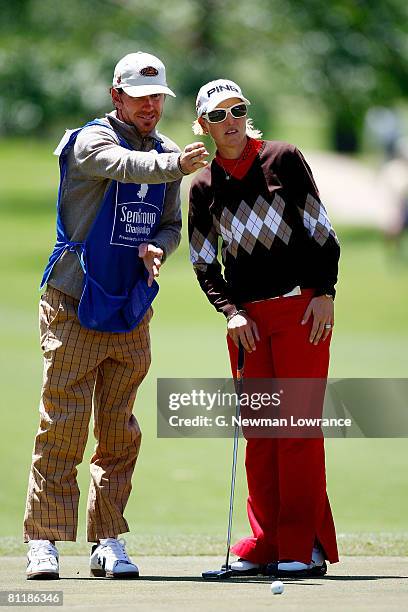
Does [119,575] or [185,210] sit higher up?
[185,210]

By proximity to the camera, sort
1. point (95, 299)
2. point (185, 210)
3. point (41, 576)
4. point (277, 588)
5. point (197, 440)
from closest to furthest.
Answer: point (277, 588) < point (41, 576) < point (95, 299) < point (197, 440) < point (185, 210)

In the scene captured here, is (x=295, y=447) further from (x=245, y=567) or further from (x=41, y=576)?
(x=41, y=576)

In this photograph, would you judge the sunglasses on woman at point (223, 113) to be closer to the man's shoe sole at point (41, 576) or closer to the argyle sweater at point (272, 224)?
the argyle sweater at point (272, 224)

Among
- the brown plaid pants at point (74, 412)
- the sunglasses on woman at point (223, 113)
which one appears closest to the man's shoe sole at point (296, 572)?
the brown plaid pants at point (74, 412)

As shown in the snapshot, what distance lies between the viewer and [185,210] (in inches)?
1275

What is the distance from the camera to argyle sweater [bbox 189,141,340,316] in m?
5.82

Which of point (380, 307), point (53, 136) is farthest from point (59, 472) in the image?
point (53, 136)

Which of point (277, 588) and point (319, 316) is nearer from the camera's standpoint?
point (277, 588)

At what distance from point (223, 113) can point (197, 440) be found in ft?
21.2

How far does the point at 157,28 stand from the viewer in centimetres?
3622

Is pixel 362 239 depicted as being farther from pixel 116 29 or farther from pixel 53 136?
pixel 53 136

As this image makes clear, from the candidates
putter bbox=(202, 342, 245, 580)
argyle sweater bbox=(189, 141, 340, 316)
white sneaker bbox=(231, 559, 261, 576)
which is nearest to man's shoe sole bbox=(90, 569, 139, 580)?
putter bbox=(202, 342, 245, 580)

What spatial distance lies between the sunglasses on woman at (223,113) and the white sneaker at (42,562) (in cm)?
181

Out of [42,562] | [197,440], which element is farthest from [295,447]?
[197,440]
